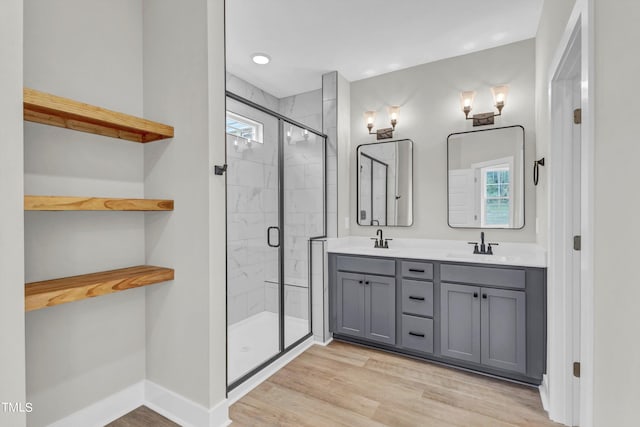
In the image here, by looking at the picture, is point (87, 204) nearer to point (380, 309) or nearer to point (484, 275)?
point (380, 309)

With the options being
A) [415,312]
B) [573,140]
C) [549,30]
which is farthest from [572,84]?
[415,312]

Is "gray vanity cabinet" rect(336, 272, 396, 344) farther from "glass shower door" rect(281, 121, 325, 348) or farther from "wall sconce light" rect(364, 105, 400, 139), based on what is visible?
"wall sconce light" rect(364, 105, 400, 139)

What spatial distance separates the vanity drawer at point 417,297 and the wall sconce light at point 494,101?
5.19ft

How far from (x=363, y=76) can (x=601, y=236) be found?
291 cm

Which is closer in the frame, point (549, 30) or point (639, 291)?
point (639, 291)

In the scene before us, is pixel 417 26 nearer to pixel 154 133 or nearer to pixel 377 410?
pixel 154 133

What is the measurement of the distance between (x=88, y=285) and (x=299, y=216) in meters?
1.99

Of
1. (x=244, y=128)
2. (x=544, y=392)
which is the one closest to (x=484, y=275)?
(x=544, y=392)

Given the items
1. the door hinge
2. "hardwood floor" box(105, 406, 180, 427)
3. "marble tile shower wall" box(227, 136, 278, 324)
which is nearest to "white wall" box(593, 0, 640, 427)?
the door hinge

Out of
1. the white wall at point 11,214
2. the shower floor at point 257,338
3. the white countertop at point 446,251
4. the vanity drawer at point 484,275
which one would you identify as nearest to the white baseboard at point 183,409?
the shower floor at point 257,338

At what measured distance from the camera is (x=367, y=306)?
9.29 feet

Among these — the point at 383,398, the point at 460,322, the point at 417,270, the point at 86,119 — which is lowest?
the point at 383,398

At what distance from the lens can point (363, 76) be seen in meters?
3.41

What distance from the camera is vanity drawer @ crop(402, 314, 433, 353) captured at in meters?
2.56
